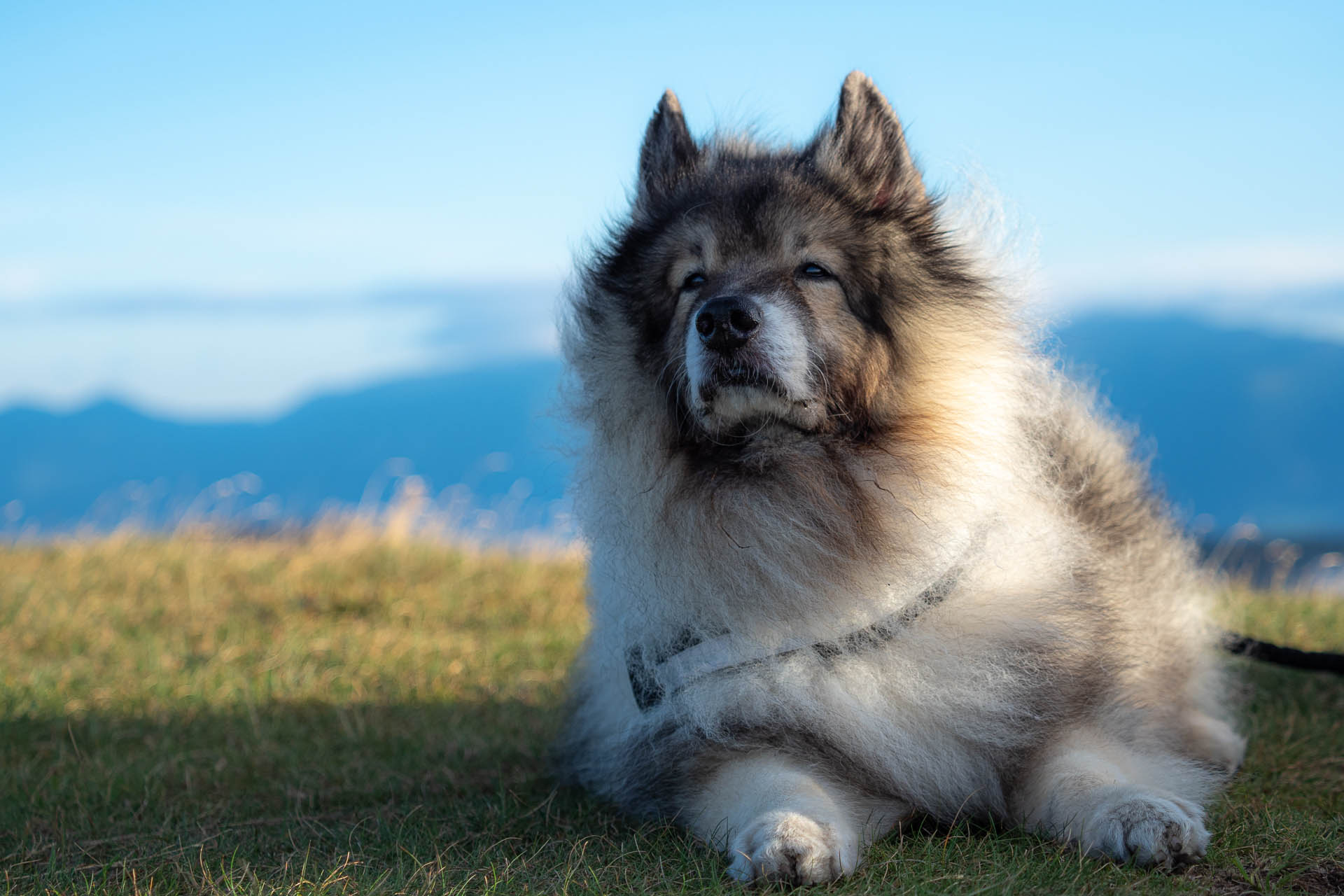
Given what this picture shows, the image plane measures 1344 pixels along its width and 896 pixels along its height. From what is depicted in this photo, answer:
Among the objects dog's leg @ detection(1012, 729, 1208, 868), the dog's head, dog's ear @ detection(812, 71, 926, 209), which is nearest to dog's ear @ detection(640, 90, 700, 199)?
the dog's head

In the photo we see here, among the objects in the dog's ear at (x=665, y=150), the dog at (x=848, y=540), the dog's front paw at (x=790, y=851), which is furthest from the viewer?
the dog's ear at (x=665, y=150)

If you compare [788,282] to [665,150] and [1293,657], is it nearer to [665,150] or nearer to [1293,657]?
[665,150]

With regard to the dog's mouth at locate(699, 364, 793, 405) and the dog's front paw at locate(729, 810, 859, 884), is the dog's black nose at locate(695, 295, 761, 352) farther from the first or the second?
the dog's front paw at locate(729, 810, 859, 884)

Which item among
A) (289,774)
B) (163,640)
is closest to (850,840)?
(289,774)

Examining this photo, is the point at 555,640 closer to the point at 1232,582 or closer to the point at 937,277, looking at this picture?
the point at 937,277

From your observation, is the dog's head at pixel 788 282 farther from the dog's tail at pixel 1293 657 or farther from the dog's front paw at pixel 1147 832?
the dog's tail at pixel 1293 657

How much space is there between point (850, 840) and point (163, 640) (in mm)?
4777

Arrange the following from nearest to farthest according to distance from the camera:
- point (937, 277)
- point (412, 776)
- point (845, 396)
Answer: point (845, 396)
point (937, 277)
point (412, 776)

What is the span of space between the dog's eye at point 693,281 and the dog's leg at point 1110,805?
60.9 inches

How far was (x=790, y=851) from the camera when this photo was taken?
243 cm

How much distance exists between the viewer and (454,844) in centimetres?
302

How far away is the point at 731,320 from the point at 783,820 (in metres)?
1.18

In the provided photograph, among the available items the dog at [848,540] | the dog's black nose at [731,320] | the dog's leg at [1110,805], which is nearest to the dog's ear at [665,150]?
the dog at [848,540]

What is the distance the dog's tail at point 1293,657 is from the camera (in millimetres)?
3988
